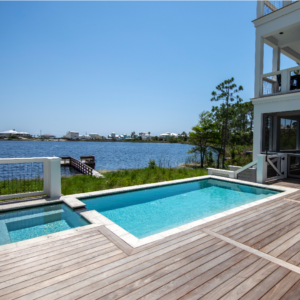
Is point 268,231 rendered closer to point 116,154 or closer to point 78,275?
point 78,275

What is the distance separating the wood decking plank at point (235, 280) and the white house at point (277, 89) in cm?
655

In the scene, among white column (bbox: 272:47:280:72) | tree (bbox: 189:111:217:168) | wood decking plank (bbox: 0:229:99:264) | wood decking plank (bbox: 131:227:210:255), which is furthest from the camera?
tree (bbox: 189:111:217:168)

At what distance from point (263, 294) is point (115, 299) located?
131 centimetres

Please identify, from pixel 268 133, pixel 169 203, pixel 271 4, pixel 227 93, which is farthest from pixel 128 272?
pixel 227 93

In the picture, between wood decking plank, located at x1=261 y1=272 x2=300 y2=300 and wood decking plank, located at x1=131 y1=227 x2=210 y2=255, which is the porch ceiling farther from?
wood decking plank, located at x1=261 y1=272 x2=300 y2=300

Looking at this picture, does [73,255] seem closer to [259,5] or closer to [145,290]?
[145,290]

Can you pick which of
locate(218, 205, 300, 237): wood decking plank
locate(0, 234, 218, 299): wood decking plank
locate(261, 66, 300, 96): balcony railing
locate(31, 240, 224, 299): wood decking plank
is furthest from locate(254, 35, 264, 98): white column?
locate(0, 234, 218, 299): wood decking plank

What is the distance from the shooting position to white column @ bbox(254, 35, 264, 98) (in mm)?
8305

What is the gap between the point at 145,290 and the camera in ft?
6.17

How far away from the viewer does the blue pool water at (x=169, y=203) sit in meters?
4.58

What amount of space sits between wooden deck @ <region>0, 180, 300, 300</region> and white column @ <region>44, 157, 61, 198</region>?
2.32 m

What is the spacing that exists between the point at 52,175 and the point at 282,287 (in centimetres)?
481

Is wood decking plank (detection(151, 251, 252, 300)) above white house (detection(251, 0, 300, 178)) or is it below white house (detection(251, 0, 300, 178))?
below

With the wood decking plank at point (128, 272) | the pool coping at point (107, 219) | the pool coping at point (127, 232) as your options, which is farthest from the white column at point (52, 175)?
the wood decking plank at point (128, 272)
